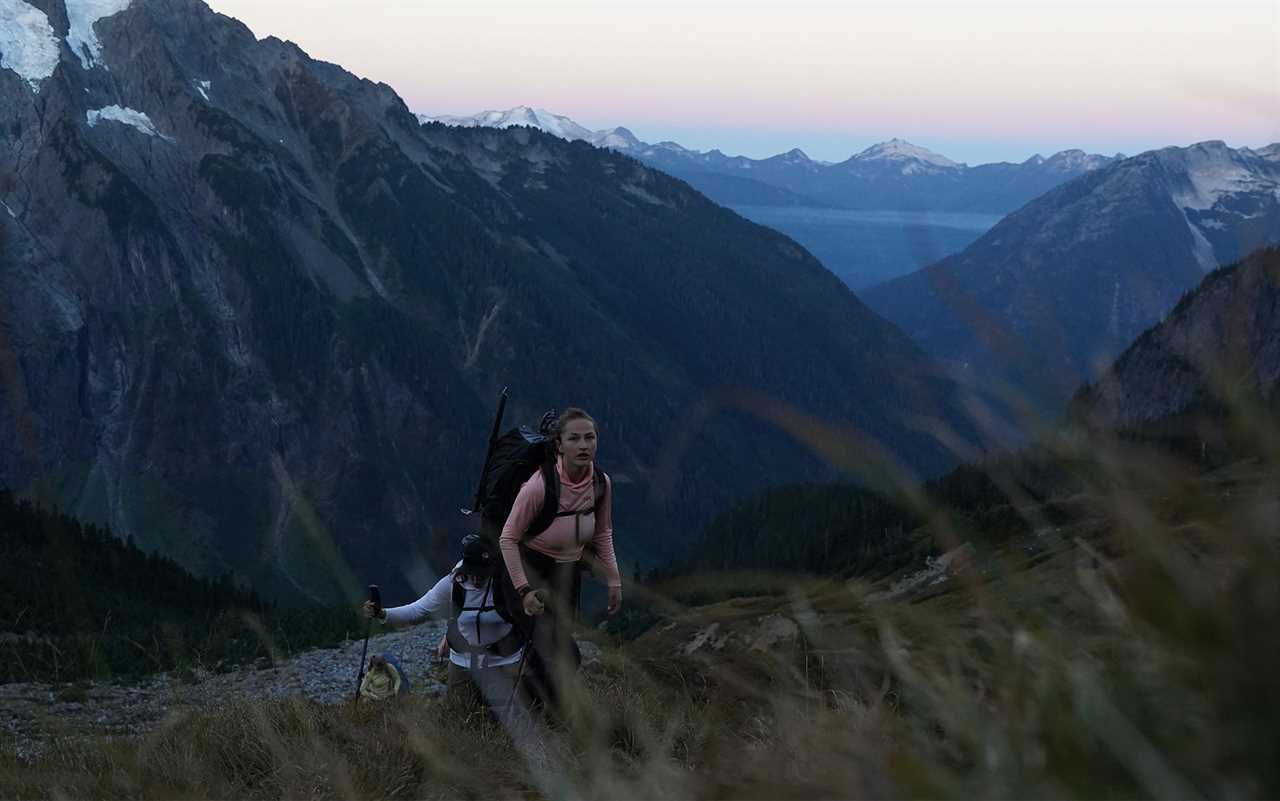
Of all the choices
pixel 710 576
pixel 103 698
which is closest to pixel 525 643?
pixel 710 576

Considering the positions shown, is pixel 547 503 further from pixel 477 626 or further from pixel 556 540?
pixel 477 626

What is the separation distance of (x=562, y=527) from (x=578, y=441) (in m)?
0.51

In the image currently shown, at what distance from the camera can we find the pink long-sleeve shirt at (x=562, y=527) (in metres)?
6.70

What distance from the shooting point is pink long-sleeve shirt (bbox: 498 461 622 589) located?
6.70 metres

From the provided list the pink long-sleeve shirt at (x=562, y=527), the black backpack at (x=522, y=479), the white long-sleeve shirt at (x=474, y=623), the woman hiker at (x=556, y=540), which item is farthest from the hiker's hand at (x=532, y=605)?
the white long-sleeve shirt at (x=474, y=623)

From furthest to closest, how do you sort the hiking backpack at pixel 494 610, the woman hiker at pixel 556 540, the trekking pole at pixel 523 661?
the hiking backpack at pixel 494 610, the woman hiker at pixel 556 540, the trekking pole at pixel 523 661

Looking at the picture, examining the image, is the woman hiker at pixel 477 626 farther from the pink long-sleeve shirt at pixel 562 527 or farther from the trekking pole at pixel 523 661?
the pink long-sleeve shirt at pixel 562 527

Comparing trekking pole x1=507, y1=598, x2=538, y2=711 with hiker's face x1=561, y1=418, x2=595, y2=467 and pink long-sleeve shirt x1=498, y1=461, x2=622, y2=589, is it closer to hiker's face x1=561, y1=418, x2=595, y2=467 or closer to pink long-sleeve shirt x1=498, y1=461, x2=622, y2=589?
pink long-sleeve shirt x1=498, y1=461, x2=622, y2=589

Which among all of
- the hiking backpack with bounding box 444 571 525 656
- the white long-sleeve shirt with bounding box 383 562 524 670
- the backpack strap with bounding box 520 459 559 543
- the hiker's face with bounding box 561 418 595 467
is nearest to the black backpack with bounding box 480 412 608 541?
the backpack strap with bounding box 520 459 559 543

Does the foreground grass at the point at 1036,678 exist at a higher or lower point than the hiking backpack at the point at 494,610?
Result: higher

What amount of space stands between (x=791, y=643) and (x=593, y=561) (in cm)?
133

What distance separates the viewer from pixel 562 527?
689cm

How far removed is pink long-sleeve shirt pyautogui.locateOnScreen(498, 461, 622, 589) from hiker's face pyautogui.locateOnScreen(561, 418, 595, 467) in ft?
0.39

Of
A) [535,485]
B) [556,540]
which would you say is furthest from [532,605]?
[535,485]
